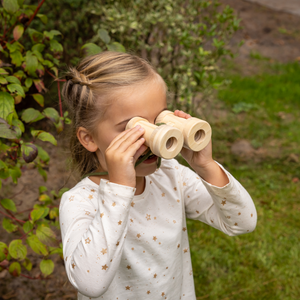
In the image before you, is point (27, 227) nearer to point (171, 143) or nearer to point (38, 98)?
point (38, 98)

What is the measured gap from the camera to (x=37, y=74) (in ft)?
6.11

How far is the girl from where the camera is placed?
1.23m

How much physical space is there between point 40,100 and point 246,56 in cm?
571

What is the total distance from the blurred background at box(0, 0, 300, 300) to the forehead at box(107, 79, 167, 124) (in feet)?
1.72

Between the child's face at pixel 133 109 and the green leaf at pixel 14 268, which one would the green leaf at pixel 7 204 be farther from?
the child's face at pixel 133 109

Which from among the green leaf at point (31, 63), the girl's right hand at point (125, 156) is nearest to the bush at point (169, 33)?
the green leaf at point (31, 63)

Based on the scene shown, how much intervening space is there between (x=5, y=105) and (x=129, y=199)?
772mm

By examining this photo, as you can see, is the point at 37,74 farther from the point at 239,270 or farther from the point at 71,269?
the point at 239,270

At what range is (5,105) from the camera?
5.13ft

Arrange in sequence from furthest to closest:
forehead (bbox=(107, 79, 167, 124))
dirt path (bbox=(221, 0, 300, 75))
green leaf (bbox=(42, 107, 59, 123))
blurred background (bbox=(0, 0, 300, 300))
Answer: dirt path (bbox=(221, 0, 300, 75)) → blurred background (bbox=(0, 0, 300, 300)) → green leaf (bbox=(42, 107, 59, 123)) → forehead (bbox=(107, 79, 167, 124))

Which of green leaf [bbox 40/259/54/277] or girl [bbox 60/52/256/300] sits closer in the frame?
girl [bbox 60/52/256/300]

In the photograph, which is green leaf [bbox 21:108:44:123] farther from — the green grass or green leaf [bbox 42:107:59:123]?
the green grass

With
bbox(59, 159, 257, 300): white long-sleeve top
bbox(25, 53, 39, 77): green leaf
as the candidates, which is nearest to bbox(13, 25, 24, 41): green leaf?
bbox(25, 53, 39, 77): green leaf

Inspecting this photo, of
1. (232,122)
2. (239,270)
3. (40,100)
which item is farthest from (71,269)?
(232,122)
